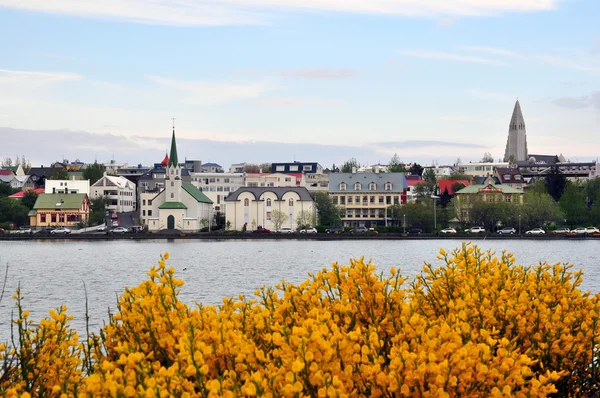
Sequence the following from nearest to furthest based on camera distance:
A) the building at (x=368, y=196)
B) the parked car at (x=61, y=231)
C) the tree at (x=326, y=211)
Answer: the parked car at (x=61, y=231), the tree at (x=326, y=211), the building at (x=368, y=196)

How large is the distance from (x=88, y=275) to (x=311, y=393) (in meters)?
50.3

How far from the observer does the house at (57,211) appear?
132625mm

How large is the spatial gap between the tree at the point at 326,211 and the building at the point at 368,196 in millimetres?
4757

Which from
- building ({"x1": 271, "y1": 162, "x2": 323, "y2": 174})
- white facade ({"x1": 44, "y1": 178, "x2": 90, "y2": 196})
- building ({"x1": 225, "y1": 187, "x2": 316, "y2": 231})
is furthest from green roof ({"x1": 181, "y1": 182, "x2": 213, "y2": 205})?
building ({"x1": 271, "y1": 162, "x2": 323, "y2": 174})

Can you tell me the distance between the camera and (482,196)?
13412 cm

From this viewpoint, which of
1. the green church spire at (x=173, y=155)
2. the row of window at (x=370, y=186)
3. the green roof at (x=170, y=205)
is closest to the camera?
the green roof at (x=170, y=205)

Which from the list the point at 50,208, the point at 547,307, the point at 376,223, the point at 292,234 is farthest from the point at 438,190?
the point at 547,307

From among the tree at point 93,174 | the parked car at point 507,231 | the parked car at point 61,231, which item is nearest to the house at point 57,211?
the parked car at point 61,231

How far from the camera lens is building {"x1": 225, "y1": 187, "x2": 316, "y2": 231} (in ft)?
422

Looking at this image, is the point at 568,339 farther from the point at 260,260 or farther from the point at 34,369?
the point at 260,260

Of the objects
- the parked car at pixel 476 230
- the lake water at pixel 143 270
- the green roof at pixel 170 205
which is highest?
the green roof at pixel 170 205

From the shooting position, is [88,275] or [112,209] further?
[112,209]

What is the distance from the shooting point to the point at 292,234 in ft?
399

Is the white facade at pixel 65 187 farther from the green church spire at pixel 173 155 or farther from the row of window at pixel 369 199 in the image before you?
the row of window at pixel 369 199
